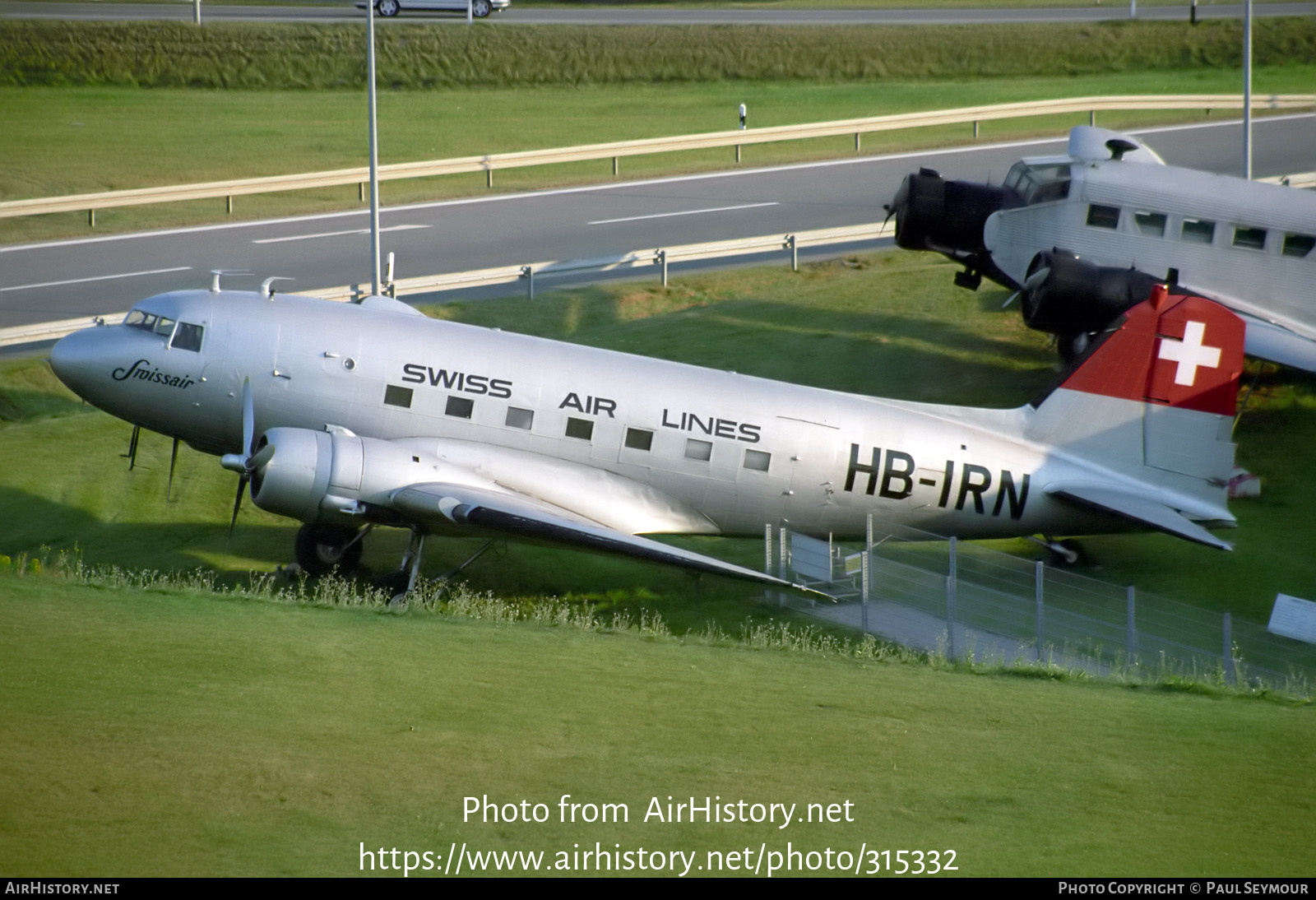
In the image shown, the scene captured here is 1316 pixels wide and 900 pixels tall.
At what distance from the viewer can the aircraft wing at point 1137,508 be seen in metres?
23.1

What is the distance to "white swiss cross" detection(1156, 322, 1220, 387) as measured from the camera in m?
25.2

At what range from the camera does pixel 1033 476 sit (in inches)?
976

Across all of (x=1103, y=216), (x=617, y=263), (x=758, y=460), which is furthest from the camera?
(x=617, y=263)

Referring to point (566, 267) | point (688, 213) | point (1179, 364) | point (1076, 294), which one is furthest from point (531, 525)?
point (688, 213)

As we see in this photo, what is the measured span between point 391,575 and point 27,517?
734cm

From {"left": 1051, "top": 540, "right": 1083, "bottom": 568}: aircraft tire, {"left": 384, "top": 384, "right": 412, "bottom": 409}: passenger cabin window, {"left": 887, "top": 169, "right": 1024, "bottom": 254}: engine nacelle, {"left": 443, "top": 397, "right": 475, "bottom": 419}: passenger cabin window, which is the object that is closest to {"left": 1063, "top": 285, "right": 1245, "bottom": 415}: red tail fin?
{"left": 1051, "top": 540, "right": 1083, "bottom": 568}: aircraft tire

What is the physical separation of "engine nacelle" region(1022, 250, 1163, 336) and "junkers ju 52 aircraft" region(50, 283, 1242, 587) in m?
2.27

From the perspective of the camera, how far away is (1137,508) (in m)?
24.2

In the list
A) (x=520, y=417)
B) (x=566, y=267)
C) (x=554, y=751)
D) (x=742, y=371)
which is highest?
(x=566, y=267)

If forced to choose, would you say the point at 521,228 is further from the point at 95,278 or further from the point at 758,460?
the point at 758,460

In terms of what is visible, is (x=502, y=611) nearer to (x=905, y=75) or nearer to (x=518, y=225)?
(x=518, y=225)

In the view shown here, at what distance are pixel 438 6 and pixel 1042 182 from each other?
46514mm
